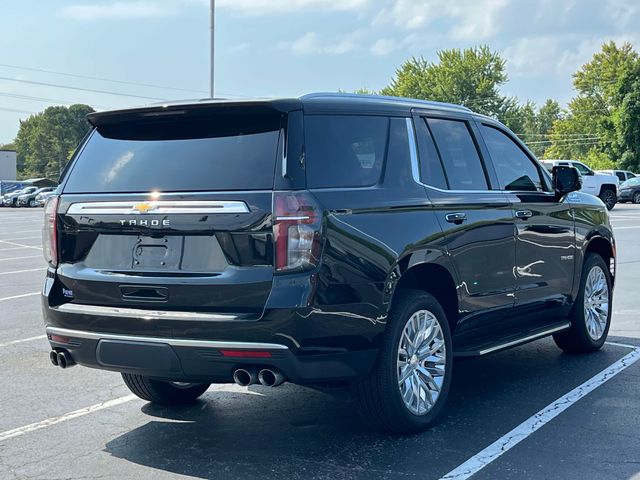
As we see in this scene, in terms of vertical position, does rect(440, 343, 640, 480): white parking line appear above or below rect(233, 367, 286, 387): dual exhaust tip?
below

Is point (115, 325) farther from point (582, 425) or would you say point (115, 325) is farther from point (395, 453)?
point (582, 425)

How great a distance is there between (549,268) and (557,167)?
805mm

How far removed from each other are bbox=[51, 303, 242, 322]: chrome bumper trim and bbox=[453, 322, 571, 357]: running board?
1.79 m

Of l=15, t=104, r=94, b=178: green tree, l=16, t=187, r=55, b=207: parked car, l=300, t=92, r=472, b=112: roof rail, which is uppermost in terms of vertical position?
l=15, t=104, r=94, b=178: green tree

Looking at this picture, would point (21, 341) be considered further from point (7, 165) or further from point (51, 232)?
point (7, 165)

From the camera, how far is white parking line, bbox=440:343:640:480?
407cm

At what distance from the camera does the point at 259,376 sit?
157 inches

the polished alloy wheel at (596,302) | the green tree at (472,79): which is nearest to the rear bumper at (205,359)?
the polished alloy wheel at (596,302)

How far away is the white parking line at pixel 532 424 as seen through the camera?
13.4ft

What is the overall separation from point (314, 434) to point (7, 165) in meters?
102

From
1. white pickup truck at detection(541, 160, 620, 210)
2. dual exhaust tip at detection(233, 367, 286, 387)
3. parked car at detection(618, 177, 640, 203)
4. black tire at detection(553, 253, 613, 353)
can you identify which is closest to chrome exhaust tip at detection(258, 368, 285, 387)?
dual exhaust tip at detection(233, 367, 286, 387)

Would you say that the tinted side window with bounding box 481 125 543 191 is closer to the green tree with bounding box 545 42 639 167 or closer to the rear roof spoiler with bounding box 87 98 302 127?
the rear roof spoiler with bounding box 87 98 302 127

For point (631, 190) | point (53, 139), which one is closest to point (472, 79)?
point (631, 190)

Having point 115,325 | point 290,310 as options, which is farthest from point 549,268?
point 115,325
